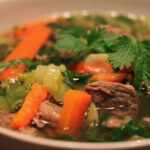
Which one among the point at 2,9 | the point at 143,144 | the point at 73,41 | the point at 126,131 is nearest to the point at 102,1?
the point at 2,9

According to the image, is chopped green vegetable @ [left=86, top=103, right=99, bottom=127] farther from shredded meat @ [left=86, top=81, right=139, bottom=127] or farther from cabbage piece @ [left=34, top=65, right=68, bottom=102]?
cabbage piece @ [left=34, top=65, right=68, bottom=102]

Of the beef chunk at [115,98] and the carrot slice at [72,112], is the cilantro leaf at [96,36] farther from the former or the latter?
A: the carrot slice at [72,112]

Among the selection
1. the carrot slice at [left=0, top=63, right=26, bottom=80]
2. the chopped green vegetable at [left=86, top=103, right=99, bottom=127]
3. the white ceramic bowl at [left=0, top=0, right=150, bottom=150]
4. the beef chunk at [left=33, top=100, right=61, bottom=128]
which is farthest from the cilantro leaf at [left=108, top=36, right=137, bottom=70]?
the white ceramic bowl at [left=0, top=0, right=150, bottom=150]

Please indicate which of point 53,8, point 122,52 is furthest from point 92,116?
point 53,8

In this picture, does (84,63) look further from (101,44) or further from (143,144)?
(143,144)

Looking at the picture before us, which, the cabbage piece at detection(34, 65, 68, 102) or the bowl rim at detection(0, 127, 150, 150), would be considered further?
the cabbage piece at detection(34, 65, 68, 102)

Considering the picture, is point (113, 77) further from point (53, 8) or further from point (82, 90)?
point (53, 8)
